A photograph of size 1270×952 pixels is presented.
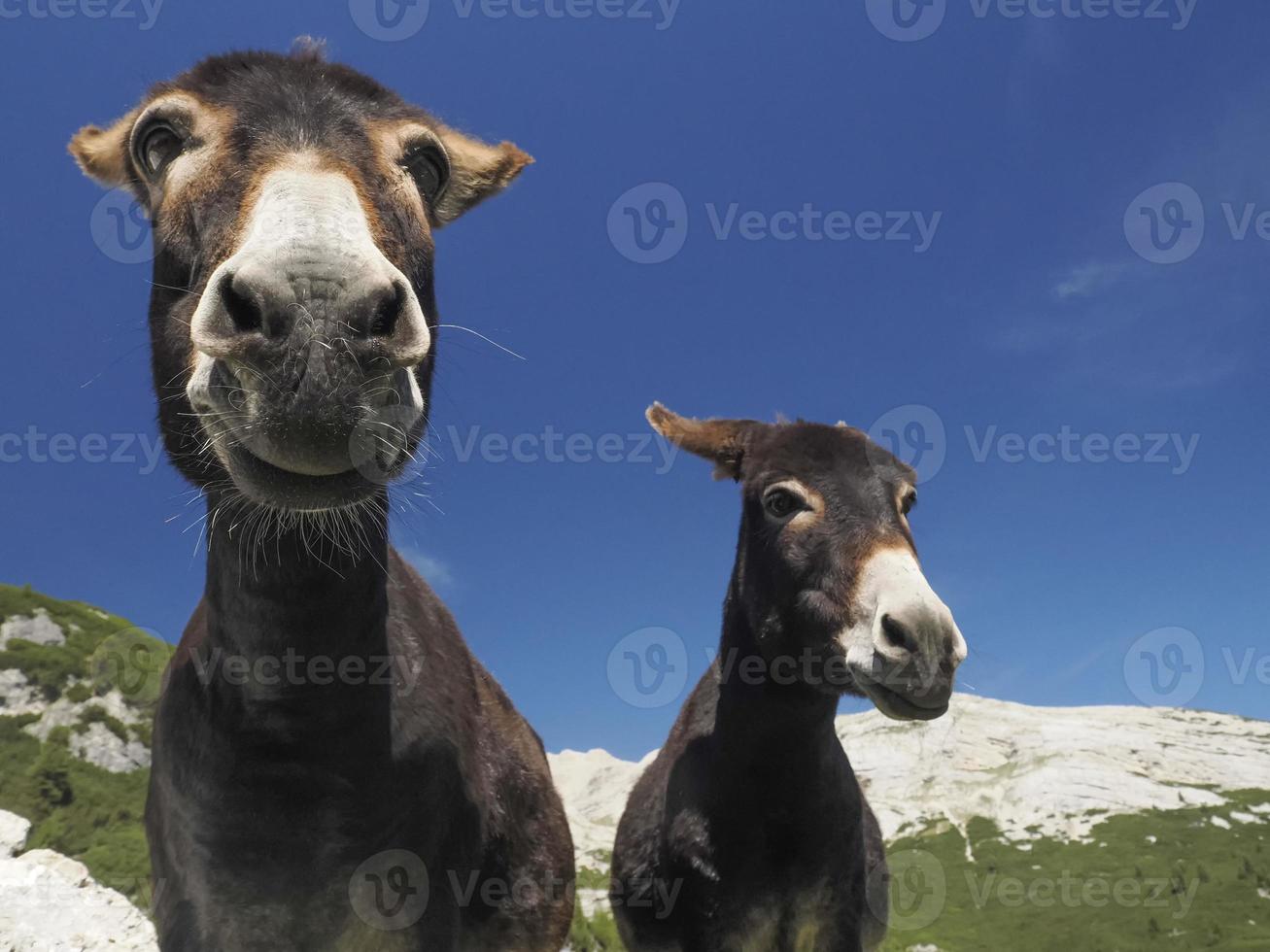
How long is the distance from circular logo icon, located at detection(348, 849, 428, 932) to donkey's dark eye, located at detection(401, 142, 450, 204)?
3273 millimetres

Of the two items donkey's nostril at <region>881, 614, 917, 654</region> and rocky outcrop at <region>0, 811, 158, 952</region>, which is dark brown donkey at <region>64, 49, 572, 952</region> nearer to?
donkey's nostril at <region>881, 614, 917, 654</region>

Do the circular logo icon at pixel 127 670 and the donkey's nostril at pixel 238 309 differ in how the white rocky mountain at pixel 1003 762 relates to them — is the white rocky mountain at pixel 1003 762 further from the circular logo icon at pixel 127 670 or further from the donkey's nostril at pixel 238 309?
the donkey's nostril at pixel 238 309

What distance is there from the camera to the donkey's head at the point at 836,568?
17.5 feet

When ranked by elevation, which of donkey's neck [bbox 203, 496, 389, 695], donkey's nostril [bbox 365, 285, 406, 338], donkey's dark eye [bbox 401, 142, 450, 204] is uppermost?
donkey's dark eye [bbox 401, 142, 450, 204]

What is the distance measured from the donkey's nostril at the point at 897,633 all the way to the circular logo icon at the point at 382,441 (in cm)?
357

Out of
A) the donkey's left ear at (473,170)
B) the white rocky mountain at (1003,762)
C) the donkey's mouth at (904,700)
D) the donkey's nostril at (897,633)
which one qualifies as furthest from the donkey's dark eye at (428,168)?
the white rocky mountain at (1003,762)

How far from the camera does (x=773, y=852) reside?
622 centimetres

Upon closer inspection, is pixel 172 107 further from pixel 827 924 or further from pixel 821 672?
pixel 827 924

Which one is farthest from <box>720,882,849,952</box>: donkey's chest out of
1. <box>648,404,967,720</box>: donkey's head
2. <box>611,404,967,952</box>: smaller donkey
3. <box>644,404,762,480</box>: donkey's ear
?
<box>644,404,762,480</box>: donkey's ear

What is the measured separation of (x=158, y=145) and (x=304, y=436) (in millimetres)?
2224

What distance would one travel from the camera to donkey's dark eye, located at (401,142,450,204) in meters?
4.14

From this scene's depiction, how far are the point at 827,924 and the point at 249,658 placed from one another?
474cm

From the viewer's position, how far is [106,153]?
15.1 ft

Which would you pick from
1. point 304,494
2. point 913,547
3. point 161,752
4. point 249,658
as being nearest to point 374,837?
point 249,658
